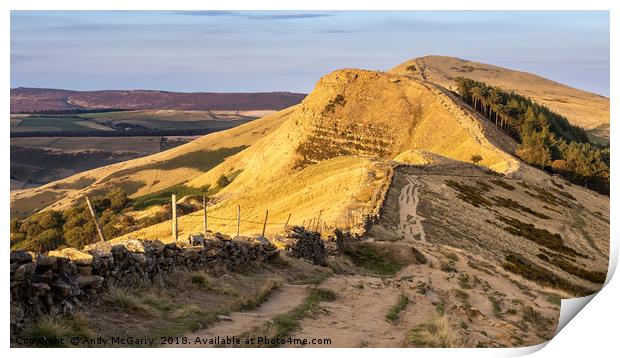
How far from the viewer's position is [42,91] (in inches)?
1045

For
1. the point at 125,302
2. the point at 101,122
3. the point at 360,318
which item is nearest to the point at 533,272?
the point at 360,318

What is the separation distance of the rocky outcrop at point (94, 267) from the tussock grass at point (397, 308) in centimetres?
578

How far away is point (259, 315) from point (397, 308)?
5233 mm

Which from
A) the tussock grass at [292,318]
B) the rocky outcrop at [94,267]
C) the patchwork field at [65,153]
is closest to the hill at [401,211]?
the tussock grass at [292,318]

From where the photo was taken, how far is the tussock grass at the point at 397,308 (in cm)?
2169

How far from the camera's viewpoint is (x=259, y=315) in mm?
19891

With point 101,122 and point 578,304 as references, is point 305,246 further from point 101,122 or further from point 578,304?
point 101,122

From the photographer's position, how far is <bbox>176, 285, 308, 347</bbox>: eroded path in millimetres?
17467

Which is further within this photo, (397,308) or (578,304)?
(578,304)

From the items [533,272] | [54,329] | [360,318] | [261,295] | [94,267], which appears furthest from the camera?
[533,272]

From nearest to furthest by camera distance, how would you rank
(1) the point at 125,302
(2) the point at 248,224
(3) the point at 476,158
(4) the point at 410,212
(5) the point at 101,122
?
(1) the point at 125,302, (4) the point at 410,212, (2) the point at 248,224, (5) the point at 101,122, (3) the point at 476,158

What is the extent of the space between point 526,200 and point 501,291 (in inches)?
1904

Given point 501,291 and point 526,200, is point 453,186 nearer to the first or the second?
point 526,200

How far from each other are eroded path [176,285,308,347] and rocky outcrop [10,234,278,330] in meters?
2.58
